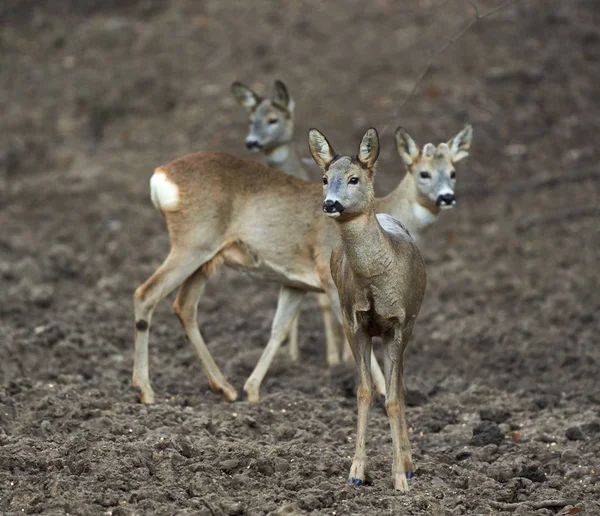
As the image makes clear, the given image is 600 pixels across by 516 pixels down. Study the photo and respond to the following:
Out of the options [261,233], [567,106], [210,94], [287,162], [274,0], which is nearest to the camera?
[261,233]

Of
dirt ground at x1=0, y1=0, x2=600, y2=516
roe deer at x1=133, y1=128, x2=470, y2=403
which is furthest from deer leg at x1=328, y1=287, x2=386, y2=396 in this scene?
dirt ground at x1=0, y1=0, x2=600, y2=516

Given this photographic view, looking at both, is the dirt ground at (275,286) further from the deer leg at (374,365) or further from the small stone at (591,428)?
the deer leg at (374,365)

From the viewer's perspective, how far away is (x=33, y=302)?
1129cm

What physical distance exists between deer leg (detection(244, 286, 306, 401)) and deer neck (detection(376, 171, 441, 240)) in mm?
1036

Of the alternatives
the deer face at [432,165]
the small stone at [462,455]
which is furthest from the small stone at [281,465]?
the deer face at [432,165]

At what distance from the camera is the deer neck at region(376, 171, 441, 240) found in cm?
918

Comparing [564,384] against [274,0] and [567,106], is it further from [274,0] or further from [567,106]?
[274,0]

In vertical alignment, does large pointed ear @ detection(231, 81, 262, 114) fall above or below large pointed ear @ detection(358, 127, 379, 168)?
above

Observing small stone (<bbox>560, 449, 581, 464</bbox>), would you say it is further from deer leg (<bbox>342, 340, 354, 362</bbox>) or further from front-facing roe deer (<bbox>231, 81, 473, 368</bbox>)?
deer leg (<bbox>342, 340, 354, 362</bbox>)

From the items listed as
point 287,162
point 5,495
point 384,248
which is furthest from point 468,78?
point 5,495

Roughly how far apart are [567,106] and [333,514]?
36.2 feet

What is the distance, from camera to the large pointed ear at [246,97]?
37.8 ft

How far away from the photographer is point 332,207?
632 cm

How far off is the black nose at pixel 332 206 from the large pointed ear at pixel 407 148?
2.94m
